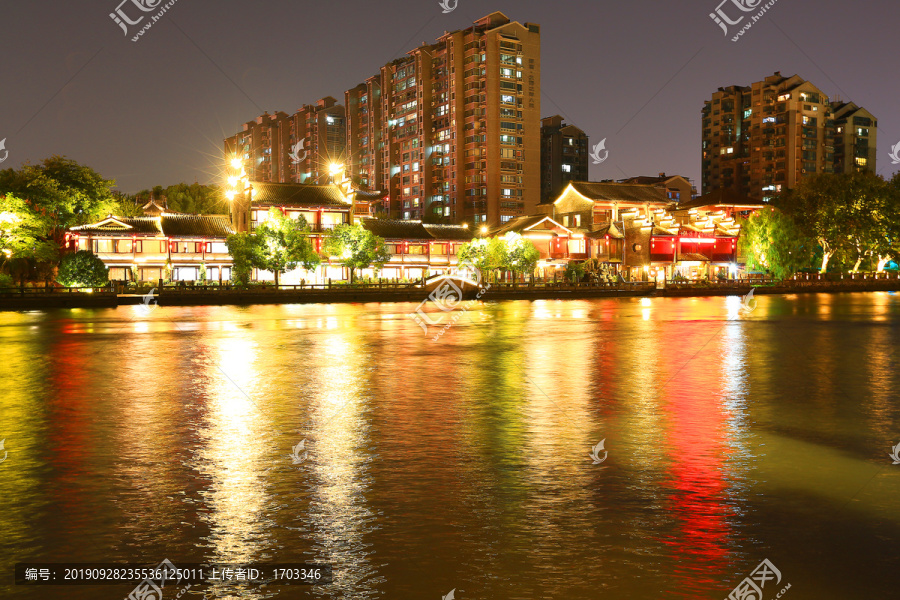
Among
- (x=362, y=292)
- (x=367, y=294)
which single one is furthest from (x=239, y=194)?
(x=367, y=294)

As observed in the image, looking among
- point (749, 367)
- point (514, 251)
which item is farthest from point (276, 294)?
point (749, 367)

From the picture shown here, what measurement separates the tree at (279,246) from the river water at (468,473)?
42751mm

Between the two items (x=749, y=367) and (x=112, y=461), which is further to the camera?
(x=749, y=367)

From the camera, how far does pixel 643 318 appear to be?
37.1 meters

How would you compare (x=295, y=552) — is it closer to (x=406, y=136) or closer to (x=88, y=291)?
(x=88, y=291)

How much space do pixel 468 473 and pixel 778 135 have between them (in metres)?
144

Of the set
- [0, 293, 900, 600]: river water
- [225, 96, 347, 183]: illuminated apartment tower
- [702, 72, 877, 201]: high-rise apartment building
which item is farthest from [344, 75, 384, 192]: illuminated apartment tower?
[0, 293, 900, 600]: river water

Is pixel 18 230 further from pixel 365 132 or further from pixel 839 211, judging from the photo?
pixel 365 132

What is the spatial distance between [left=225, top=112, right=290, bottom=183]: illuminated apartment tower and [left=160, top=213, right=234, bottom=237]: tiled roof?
102 metres

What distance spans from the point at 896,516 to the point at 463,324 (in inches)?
1062

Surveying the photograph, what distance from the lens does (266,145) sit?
180375 millimetres

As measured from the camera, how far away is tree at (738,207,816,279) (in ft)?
257

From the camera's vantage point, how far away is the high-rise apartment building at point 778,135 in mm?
135250

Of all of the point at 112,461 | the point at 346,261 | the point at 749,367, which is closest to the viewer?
the point at 112,461
